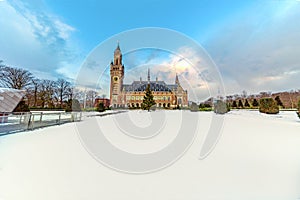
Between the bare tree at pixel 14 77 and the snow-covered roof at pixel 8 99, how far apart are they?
38.8 feet

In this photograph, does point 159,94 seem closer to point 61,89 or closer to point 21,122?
point 61,89

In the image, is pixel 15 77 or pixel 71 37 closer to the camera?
pixel 71 37

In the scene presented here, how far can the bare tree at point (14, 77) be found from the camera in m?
18.1

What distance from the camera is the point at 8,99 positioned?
9602mm

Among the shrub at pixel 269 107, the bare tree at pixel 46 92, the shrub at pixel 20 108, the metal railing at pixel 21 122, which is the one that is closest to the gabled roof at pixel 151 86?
the bare tree at pixel 46 92

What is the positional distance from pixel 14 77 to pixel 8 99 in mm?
12518

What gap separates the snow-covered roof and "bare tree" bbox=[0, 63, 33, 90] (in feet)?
38.8

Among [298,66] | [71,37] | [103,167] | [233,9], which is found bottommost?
[103,167]

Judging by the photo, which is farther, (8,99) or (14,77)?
(14,77)

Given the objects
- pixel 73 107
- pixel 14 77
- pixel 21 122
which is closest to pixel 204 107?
pixel 73 107

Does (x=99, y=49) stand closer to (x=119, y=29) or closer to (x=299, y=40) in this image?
(x=119, y=29)

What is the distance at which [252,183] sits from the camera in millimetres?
1916

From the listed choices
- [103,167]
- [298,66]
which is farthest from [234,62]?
[103,167]

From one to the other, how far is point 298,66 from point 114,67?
28.1 meters
